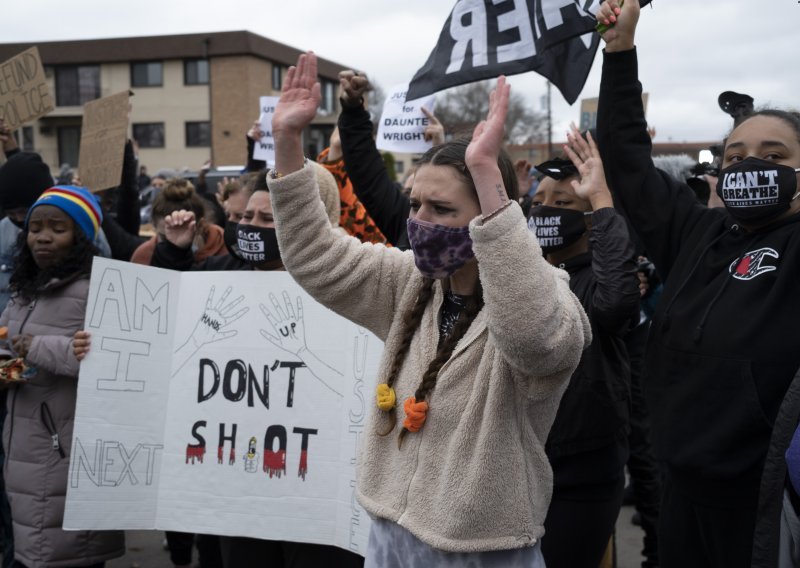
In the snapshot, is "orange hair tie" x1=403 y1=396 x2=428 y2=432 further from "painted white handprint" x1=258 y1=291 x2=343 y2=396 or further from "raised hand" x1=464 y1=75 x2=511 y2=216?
"painted white handprint" x1=258 y1=291 x2=343 y2=396

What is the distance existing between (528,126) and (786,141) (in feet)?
158

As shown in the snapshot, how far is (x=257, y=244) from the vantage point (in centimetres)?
360

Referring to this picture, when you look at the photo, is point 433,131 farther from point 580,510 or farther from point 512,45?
point 580,510

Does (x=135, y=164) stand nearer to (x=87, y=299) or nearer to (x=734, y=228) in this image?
(x=87, y=299)

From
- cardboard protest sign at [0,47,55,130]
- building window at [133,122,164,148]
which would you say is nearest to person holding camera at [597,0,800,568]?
cardboard protest sign at [0,47,55,130]

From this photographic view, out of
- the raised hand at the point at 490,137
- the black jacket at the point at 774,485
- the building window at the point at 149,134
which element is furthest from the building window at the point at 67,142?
the black jacket at the point at 774,485

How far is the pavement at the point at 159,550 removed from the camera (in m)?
4.80

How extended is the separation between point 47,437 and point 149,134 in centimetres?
4126

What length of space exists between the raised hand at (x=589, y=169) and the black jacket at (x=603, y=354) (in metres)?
0.06

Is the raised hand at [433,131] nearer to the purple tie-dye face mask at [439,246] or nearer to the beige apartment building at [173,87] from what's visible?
the purple tie-dye face mask at [439,246]

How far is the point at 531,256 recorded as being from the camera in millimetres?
1731

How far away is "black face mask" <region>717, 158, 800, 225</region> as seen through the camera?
240 cm

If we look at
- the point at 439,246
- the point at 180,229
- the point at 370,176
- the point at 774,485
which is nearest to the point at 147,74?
the point at 180,229

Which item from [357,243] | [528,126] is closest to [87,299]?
[357,243]
